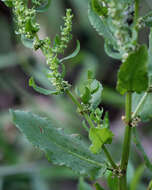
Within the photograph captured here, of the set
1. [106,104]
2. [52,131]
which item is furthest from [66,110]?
[52,131]

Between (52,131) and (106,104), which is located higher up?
(52,131)

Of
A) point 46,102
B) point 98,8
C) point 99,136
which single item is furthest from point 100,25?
point 46,102

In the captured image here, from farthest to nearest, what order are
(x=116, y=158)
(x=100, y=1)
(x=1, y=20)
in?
(x=1, y=20), (x=116, y=158), (x=100, y=1)

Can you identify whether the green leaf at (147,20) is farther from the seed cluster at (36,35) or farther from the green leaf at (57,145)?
the green leaf at (57,145)

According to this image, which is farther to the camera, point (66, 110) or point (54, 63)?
point (66, 110)

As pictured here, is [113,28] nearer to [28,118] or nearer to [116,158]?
[28,118]

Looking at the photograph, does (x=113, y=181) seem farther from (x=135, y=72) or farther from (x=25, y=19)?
(x=25, y=19)

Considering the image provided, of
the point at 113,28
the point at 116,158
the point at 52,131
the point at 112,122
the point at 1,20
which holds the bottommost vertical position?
the point at 112,122
